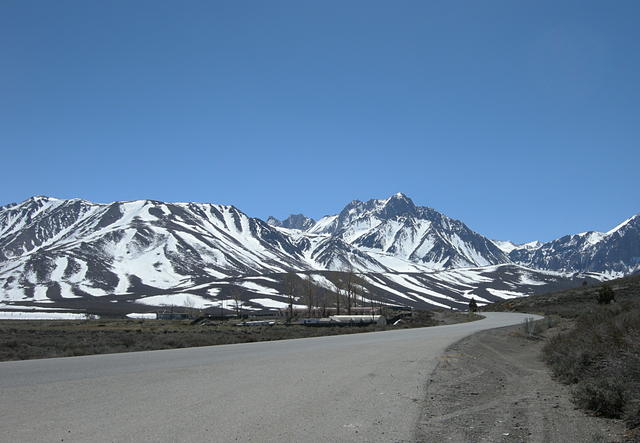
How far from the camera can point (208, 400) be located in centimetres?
1168

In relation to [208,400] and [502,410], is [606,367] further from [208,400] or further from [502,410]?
[208,400]

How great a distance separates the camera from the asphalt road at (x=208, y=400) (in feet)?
29.6

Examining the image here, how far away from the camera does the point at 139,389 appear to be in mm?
12969

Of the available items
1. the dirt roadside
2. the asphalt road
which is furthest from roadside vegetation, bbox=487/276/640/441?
the asphalt road

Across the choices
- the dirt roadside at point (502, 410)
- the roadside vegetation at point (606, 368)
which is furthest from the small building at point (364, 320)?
the dirt roadside at point (502, 410)

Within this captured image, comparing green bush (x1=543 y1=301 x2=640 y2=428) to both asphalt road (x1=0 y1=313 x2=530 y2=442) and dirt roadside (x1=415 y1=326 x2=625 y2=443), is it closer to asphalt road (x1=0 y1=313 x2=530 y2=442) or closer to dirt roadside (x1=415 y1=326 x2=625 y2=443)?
dirt roadside (x1=415 y1=326 x2=625 y2=443)

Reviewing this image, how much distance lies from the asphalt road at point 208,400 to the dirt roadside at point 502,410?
0.47 metres

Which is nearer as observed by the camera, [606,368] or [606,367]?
[606,368]

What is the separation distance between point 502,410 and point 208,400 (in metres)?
5.80

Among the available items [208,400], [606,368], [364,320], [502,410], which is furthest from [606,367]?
[364,320]

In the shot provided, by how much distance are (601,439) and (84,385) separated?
1026cm

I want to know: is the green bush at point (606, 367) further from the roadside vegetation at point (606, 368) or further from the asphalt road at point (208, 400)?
the asphalt road at point (208, 400)

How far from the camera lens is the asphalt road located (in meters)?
9.03

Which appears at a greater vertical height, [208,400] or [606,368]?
[606,368]
